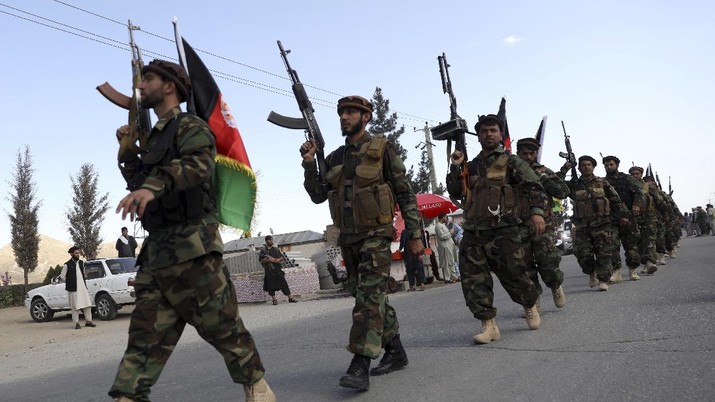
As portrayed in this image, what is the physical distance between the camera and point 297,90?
231 inches

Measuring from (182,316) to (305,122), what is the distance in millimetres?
2391

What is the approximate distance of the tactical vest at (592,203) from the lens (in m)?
10.4

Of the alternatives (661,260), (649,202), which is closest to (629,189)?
(649,202)

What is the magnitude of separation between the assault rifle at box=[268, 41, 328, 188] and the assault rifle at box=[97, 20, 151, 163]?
4.26 feet

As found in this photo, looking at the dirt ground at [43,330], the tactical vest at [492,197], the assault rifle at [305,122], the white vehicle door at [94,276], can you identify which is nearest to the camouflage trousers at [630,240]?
the tactical vest at [492,197]

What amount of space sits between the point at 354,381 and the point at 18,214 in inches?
1324

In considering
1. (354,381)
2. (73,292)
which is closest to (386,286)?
(354,381)

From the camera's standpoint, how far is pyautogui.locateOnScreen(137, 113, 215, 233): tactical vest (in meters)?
3.56

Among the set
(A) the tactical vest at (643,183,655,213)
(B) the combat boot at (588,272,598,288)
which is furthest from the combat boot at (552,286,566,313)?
(A) the tactical vest at (643,183,655,213)

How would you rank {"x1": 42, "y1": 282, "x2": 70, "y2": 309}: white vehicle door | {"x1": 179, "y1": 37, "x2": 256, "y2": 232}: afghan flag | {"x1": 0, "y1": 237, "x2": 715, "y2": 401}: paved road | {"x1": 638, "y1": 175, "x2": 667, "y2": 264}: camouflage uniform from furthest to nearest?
{"x1": 42, "y1": 282, "x2": 70, "y2": 309}: white vehicle door, {"x1": 638, "y1": 175, "x2": 667, "y2": 264}: camouflage uniform, {"x1": 179, "y1": 37, "x2": 256, "y2": 232}: afghan flag, {"x1": 0, "y1": 237, "x2": 715, "y2": 401}: paved road

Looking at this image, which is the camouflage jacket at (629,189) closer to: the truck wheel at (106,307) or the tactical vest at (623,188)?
the tactical vest at (623,188)

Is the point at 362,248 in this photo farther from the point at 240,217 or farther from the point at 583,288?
the point at 583,288

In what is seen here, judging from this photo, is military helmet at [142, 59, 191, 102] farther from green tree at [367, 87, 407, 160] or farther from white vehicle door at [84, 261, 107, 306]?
green tree at [367, 87, 407, 160]

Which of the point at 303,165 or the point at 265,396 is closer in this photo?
the point at 265,396
